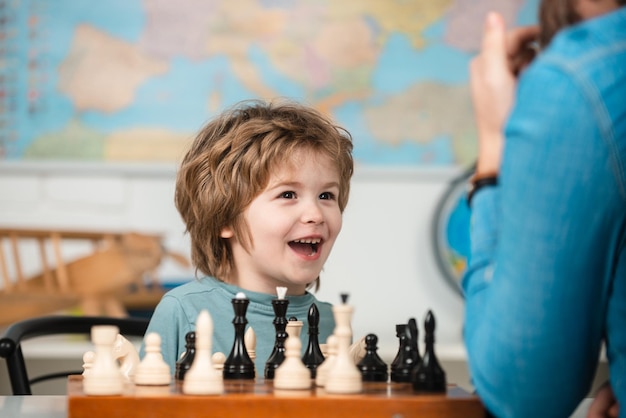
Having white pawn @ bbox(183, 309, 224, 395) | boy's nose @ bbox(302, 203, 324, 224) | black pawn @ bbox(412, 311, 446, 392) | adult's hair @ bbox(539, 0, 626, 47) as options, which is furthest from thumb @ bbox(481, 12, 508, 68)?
boy's nose @ bbox(302, 203, 324, 224)

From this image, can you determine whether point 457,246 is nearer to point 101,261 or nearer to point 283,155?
point 101,261

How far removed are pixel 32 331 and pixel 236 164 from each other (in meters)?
0.53

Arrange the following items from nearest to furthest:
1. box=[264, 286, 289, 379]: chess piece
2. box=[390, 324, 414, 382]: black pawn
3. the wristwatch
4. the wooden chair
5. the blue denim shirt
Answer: the blue denim shirt
the wristwatch
box=[390, 324, 414, 382]: black pawn
box=[264, 286, 289, 379]: chess piece
the wooden chair

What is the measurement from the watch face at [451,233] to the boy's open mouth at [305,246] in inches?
88.8

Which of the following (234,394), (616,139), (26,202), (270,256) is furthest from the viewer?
(26,202)

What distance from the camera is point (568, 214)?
0.85 m

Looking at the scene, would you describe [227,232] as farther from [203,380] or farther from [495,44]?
[495,44]

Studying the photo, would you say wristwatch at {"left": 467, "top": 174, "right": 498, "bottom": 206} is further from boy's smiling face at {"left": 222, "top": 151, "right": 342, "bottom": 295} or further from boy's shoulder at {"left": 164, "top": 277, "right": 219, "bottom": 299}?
boy's shoulder at {"left": 164, "top": 277, "right": 219, "bottom": 299}

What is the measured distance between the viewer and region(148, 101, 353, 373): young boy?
1794 millimetres

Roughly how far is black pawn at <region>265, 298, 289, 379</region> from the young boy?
34 cm

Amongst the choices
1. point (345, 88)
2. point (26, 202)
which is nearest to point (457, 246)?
point (345, 88)

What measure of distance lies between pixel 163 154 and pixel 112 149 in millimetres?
220

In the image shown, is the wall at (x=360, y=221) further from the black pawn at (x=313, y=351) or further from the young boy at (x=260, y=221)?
the black pawn at (x=313, y=351)

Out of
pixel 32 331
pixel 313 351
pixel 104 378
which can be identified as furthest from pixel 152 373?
pixel 32 331
